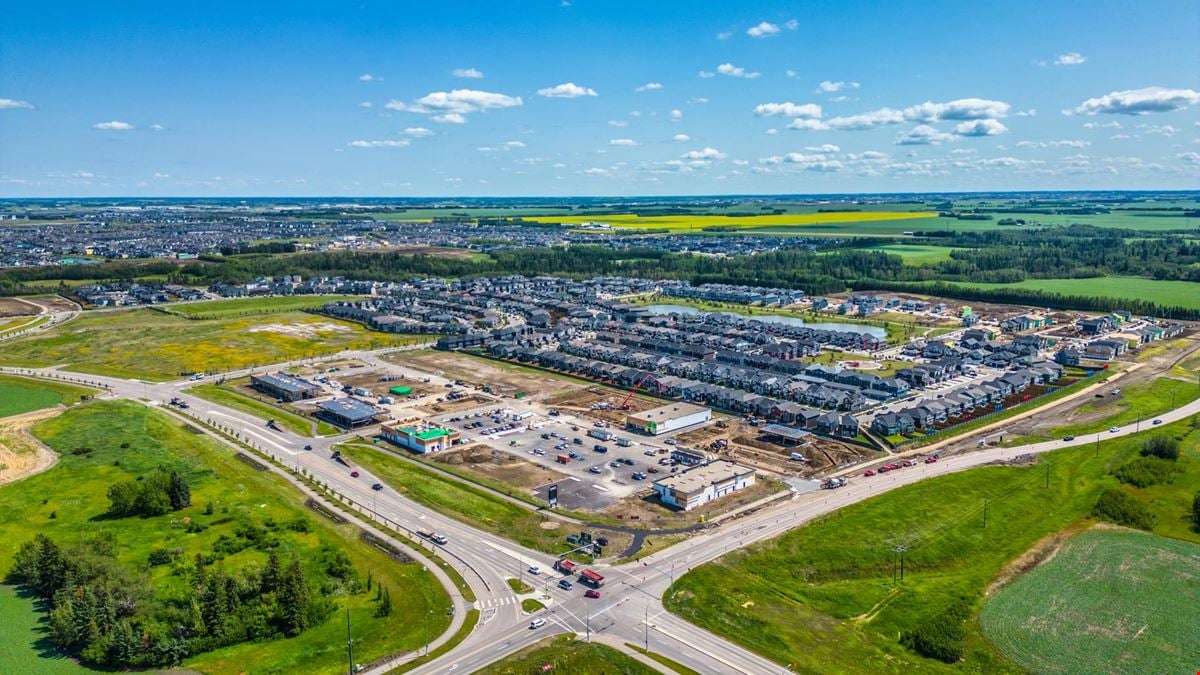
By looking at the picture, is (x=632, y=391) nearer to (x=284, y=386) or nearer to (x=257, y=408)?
(x=284, y=386)

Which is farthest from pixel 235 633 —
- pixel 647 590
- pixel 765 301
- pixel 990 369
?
pixel 765 301

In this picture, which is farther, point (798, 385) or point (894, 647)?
point (798, 385)

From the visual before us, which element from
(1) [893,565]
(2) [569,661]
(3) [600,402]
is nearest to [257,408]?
(3) [600,402]

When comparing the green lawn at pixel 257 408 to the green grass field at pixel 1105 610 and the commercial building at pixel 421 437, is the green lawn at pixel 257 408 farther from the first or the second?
the green grass field at pixel 1105 610

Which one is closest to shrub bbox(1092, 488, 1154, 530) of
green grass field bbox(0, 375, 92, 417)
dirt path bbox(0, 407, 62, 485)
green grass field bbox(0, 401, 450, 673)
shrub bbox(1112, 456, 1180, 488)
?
shrub bbox(1112, 456, 1180, 488)

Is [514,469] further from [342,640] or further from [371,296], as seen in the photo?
[371,296]

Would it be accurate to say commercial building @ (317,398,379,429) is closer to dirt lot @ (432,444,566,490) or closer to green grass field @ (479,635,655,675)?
dirt lot @ (432,444,566,490)
